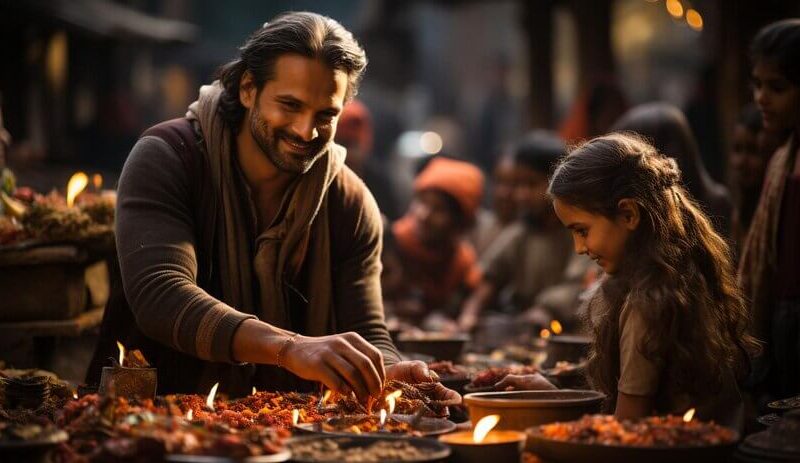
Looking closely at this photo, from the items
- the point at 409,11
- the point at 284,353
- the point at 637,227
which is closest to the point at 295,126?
the point at 284,353

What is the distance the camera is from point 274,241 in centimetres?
485

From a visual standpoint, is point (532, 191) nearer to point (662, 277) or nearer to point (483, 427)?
point (662, 277)

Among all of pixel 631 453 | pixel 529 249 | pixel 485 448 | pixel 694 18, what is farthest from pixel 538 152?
pixel 631 453

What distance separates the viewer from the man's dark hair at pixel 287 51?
463 centimetres

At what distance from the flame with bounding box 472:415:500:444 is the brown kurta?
3.47ft

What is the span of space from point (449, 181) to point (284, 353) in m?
7.43

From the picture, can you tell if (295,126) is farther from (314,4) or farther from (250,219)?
(314,4)

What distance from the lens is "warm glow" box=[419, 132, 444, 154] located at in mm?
27250

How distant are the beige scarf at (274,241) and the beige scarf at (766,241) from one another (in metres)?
2.16

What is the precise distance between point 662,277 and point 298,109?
5.05ft

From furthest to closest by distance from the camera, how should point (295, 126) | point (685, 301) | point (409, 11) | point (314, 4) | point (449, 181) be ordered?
point (409, 11), point (314, 4), point (449, 181), point (295, 126), point (685, 301)

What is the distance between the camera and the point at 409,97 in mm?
32500

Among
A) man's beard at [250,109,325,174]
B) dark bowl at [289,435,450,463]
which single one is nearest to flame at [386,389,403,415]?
dark bowl at [289,435,450,463]

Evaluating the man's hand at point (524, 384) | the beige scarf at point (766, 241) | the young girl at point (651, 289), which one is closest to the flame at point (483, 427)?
the young girl at point (651, 289)
